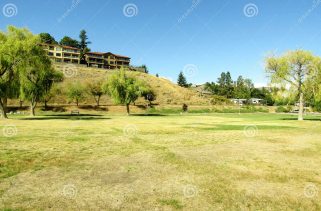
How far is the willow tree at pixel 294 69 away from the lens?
156ft

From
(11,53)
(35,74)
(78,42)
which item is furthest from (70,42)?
(11,53)

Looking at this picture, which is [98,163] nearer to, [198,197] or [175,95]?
[198,197]

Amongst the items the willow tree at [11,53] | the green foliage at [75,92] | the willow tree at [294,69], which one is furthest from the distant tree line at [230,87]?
the willow tree at [11,53]

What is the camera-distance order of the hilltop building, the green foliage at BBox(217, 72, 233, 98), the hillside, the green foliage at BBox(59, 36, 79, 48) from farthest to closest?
the green foliage at BBox(59, 36, 79, 48) < the green foliage at BBox(217, 72, 233, 98) < the hilltop building < the hillside

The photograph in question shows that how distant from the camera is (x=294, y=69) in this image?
48844 mm

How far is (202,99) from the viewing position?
126500mm

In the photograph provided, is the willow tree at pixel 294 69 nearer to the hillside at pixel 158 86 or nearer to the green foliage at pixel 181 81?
the hillside at pixel 158 86

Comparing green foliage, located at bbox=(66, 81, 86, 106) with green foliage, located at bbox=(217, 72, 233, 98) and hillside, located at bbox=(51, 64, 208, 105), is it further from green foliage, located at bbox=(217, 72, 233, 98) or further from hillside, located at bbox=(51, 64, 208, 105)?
green foliage, located at bbox=(217, 72, 233, 98)


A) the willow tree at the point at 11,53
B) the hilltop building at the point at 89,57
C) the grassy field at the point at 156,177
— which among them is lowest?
the grassy field at the point at 156,177

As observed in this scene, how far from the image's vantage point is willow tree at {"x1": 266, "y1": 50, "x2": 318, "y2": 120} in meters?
47.5

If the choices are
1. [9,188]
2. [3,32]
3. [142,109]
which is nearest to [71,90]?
[142,109]

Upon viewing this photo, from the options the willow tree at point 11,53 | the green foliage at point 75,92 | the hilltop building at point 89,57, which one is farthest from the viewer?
the hilltop building at point 89,57

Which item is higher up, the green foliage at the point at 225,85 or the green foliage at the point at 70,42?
the green foliage at the point at 70,42

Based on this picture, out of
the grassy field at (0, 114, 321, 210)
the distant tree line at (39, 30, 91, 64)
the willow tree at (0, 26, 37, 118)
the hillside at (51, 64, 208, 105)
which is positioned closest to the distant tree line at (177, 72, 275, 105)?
the hillside at (51, 64, 208, 105)
